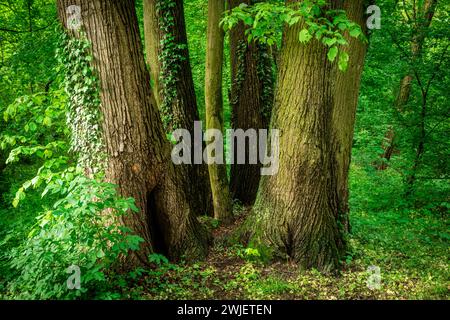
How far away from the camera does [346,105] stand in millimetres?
5922

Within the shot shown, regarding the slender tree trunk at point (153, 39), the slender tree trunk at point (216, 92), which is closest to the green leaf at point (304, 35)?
the slender tree trunk at point (216, 92)

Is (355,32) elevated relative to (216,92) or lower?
elevated

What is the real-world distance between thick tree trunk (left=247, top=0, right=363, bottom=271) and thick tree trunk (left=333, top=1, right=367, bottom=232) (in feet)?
0.97

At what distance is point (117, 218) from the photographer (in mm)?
4543

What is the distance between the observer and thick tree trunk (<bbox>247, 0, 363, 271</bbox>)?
4.95 metres

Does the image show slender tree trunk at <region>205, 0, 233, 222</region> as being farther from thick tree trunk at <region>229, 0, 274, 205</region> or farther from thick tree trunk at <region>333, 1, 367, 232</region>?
thick tree trunk at <region>333, 1, 367, 232</region>

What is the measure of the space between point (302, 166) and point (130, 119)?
2.50 meters

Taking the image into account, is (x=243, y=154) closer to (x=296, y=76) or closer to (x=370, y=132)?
(x=296, y=76)

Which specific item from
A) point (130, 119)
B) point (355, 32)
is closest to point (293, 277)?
point (130, 119)

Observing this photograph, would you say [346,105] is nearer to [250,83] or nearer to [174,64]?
[250,83]

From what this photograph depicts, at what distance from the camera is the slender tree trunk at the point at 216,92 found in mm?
6266

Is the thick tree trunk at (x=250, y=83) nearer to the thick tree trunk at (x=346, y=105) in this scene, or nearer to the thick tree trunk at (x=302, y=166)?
the thick tree trunk at (x=346, y=105)

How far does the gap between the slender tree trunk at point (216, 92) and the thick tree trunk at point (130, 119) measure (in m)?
1.89

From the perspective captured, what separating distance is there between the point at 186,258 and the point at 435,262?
408 centimetres
